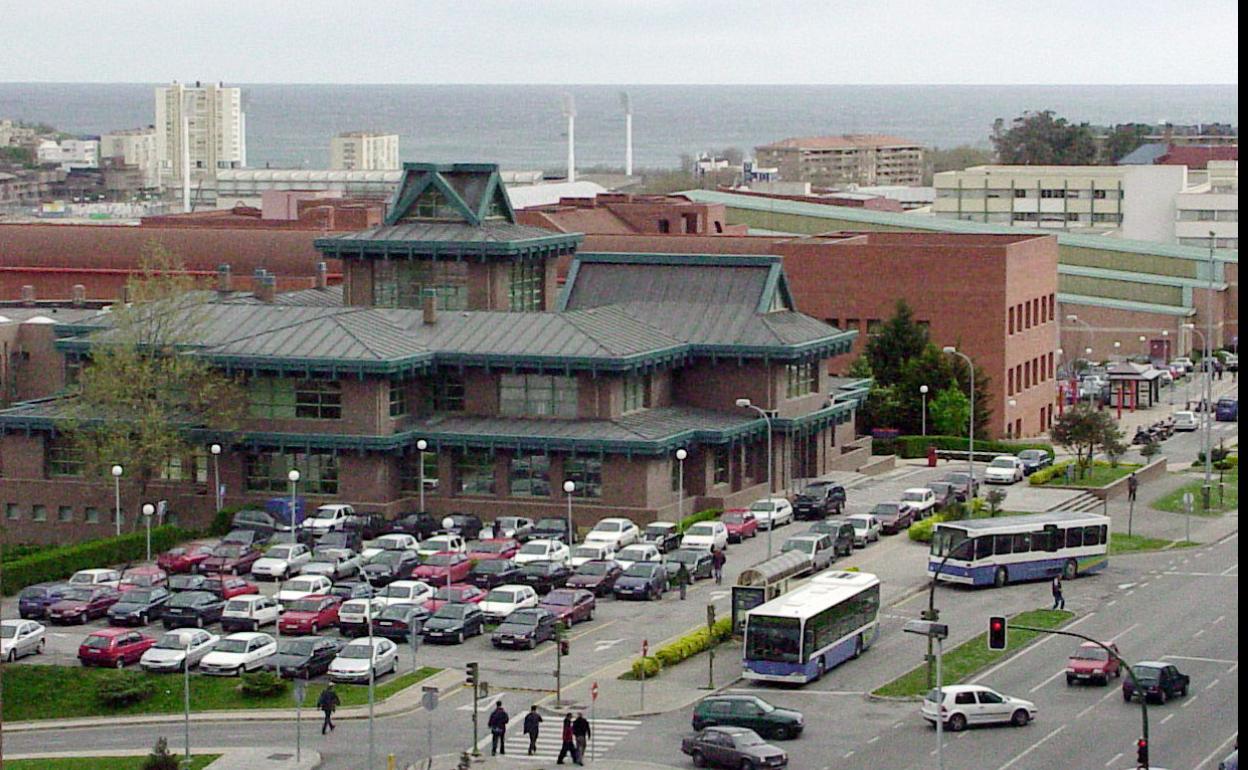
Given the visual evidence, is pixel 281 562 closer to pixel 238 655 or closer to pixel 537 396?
pixel 238 655

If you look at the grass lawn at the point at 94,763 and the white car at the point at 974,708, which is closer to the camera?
the grass lawn at the point at 94,763

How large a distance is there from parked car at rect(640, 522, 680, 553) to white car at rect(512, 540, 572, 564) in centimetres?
449

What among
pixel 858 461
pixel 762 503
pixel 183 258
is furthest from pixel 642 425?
pixel 183 258

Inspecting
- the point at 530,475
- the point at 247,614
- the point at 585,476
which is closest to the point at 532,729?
the point at 247,614

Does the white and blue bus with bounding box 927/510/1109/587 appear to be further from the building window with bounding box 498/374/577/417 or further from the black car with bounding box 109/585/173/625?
the black car with bounding box 109/585/173/625

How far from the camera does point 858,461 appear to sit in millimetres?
94500

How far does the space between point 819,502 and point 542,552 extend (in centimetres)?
1463

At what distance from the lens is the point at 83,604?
207ft

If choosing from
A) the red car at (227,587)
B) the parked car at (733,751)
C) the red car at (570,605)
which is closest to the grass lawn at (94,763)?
the parked car at (733,751)

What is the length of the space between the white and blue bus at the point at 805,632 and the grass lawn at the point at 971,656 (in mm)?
1752

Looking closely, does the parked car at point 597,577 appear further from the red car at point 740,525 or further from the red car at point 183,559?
the red car at point 183,559

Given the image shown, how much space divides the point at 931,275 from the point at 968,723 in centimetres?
6188

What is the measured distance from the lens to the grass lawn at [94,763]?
48094 millimetres

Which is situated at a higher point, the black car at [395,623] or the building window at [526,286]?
the building window at [526,286]
